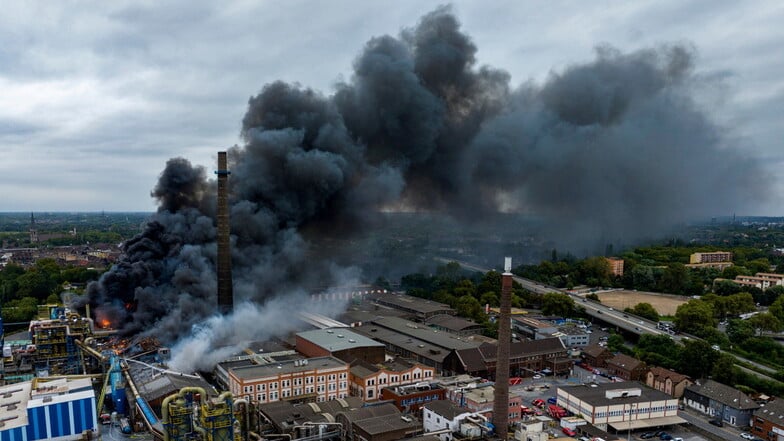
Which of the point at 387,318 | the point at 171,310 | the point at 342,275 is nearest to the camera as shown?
the point at 171,310

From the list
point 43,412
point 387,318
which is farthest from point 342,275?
point 43,412

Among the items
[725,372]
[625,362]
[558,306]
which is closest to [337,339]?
[625,362]

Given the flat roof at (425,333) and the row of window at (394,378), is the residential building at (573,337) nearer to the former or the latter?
the flat roof at (425,333)

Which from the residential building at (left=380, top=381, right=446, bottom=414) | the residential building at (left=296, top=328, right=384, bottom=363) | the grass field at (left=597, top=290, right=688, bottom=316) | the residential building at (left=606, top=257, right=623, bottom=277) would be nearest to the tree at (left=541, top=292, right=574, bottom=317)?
the grass field at (left=597, top=290, right=688, bottom=316)

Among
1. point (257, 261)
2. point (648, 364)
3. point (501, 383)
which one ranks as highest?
point (257, 261)

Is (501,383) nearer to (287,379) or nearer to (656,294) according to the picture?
(287,379)
